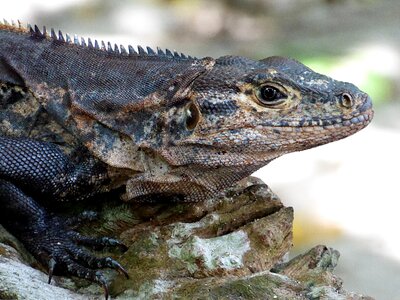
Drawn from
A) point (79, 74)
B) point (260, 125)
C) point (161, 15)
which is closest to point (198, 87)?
point (260, 125)

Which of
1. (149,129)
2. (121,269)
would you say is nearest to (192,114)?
(149,129)

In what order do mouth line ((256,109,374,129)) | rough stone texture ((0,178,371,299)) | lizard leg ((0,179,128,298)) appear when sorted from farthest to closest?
mouth line ((256,109,374,129))
lizard leg ((0,179,128,298))
rough stone texture ((0,178,371,299))

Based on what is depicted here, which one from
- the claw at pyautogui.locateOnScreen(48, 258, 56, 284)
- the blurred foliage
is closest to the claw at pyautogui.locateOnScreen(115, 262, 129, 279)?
the claw at pyautogui.locateOnScreen(48, 258, 56, 284)

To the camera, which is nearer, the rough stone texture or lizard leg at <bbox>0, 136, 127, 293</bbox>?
the rough stone texture

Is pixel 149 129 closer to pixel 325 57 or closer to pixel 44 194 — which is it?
pixel 44 194

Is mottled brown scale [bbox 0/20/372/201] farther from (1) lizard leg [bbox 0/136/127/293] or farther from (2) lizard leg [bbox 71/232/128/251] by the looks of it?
(2) lizard leg [bbox 71/232/128/251]

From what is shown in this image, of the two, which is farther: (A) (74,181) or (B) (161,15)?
(B) (161,15)

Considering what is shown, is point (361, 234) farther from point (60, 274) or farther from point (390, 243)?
point (60, 274)

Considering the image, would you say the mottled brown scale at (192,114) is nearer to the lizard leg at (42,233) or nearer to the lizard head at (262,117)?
the lizard head at (262,117)
